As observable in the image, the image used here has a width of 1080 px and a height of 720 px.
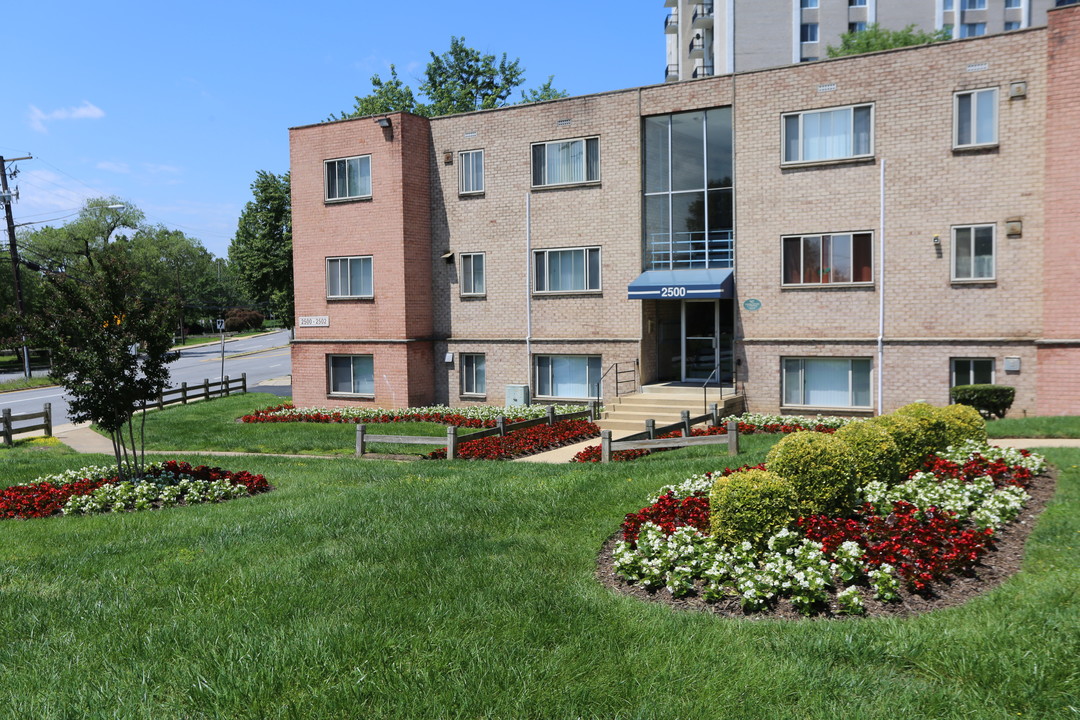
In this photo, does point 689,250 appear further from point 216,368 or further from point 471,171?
point 216,368

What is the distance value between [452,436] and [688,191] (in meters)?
11.4

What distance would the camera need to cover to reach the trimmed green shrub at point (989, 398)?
64.2 feet

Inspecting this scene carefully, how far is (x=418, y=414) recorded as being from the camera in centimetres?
2628

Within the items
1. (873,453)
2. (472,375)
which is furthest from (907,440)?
(472,375)

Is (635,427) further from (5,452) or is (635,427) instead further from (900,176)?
(5,452)

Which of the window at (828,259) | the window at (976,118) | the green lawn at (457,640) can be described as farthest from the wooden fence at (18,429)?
the window at (976,118)

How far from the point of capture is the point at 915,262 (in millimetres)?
21531

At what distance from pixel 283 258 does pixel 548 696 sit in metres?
41.1

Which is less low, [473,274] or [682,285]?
[473,274]

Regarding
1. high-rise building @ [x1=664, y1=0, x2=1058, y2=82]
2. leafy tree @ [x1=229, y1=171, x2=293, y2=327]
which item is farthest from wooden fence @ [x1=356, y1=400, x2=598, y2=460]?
high-rise building @ [x1=664, y1=0, x2=1058, y2=82]

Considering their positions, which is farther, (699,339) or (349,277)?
(349,277)

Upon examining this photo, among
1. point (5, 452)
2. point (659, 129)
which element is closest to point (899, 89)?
point (659, 129)

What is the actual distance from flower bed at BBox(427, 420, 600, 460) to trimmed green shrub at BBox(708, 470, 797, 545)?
32.7 ft

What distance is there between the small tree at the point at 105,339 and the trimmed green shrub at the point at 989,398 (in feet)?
56.2
